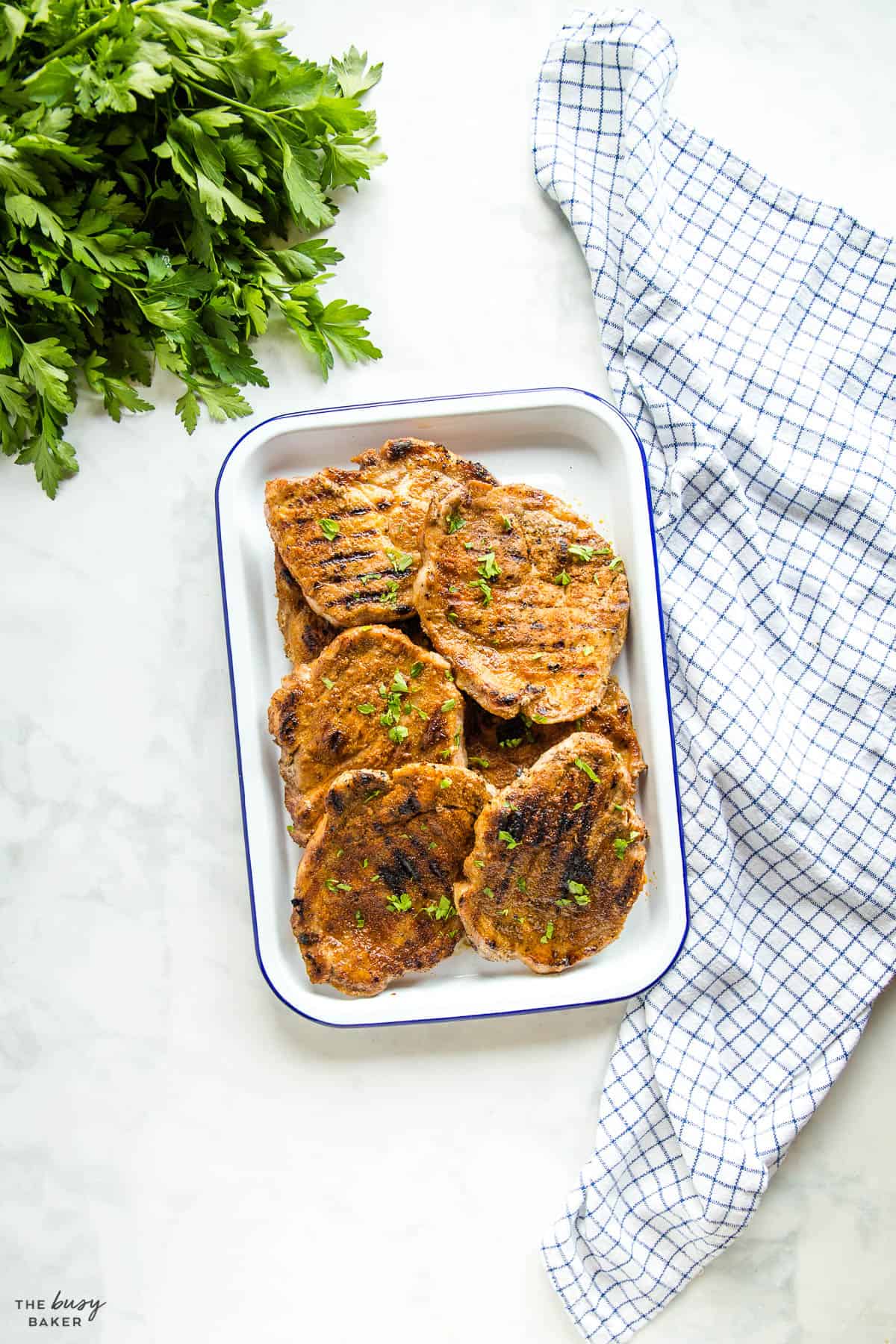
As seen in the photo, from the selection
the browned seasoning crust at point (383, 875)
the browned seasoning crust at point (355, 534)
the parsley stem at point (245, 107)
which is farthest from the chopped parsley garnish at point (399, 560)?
the parsley stem at point (245, 107)

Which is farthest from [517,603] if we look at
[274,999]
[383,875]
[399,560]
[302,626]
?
[274,999]

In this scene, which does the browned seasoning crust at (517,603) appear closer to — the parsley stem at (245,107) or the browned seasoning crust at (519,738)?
the browned seasoning crust at (519,738)

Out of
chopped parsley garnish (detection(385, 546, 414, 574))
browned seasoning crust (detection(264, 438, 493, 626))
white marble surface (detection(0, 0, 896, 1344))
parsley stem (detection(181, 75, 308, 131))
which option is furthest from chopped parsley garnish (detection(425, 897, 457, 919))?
parsley stem (detection(181, 75, 308, 131))

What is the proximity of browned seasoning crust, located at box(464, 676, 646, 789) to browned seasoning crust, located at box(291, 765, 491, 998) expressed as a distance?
0.43 feet

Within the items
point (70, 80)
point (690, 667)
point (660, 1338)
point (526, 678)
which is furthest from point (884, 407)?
point (660, 1338)

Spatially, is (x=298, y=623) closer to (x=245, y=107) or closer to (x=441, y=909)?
(x=441, y=909)

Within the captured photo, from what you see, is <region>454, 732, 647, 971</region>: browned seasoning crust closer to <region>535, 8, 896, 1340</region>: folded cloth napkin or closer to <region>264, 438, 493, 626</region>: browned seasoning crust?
<region>535, 8, 896, 1340</region>: folded cloth napkin

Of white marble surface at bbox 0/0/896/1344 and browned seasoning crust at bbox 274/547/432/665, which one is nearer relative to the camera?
browned seasoning crust at bbox 274/547/432/665

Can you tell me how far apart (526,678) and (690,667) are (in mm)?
582

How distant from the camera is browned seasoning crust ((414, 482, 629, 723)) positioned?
2.94 m

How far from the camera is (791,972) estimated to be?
10.6 feet

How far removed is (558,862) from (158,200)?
7.62ft

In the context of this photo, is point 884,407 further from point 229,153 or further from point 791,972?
point 229,153

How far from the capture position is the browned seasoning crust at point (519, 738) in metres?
3.05
